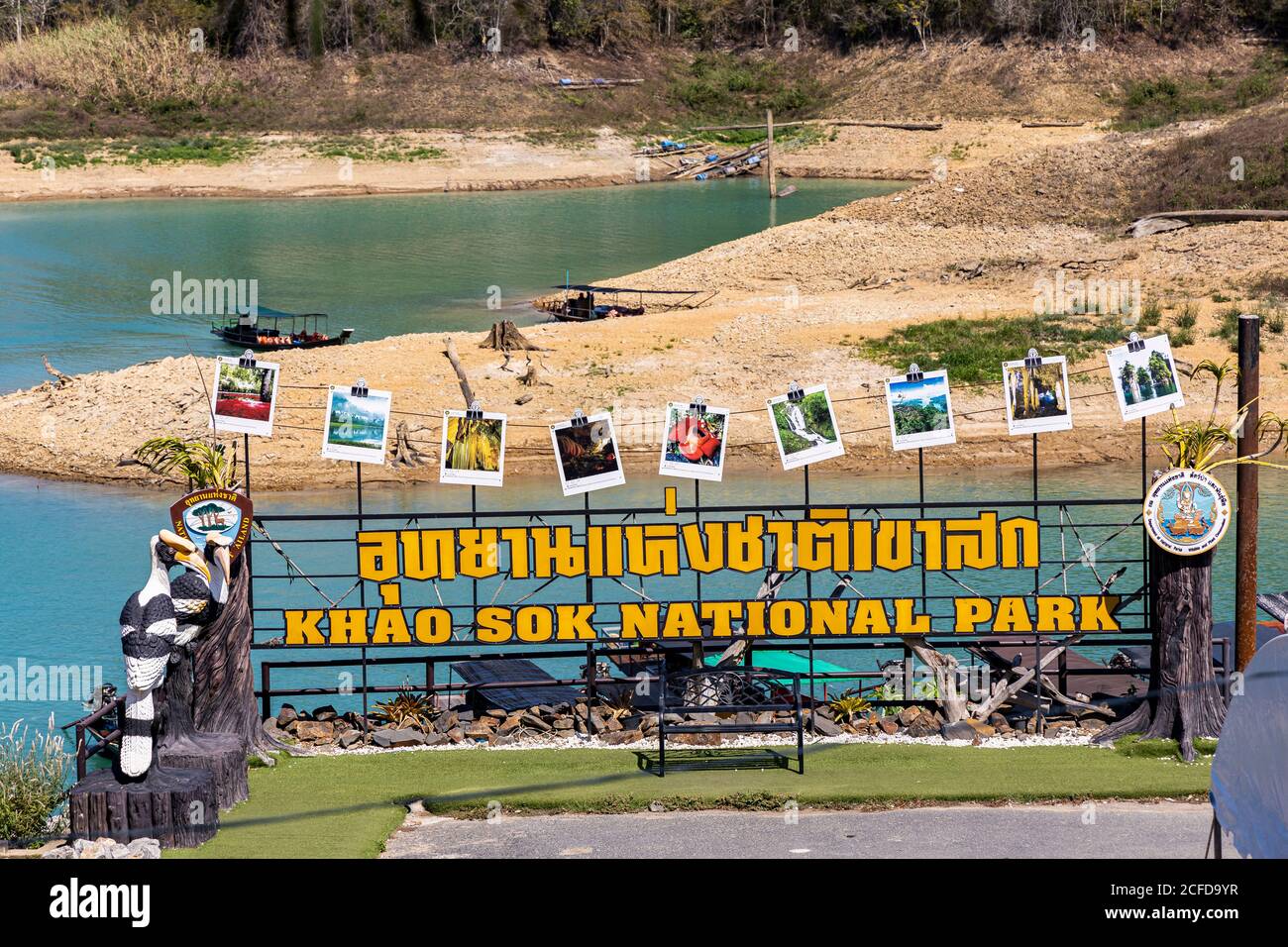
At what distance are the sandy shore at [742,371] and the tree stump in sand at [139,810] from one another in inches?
899

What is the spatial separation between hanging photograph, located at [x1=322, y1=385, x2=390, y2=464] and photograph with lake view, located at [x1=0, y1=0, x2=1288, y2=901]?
0.20 ft

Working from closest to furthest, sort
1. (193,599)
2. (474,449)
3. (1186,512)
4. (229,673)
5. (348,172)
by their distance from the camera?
(193,599) → (229,673) → (1186,512) → (474,449) → (348,172)

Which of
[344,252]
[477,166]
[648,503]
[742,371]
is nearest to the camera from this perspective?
[648,503]

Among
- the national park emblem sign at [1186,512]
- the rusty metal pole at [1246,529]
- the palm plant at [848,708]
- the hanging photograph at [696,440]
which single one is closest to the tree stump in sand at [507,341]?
the hanging photograph at [696,440]

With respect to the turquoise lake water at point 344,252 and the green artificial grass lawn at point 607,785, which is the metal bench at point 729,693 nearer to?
the green artificial grass lawn at point 607,785

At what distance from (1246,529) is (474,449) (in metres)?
10.4

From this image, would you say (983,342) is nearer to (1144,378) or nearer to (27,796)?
(1144,378)

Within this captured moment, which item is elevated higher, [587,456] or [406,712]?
[587,456]

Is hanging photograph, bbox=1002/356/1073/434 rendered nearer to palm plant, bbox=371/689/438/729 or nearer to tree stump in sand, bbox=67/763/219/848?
palm plant, bbox=371/689/438/729

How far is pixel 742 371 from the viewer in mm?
43688

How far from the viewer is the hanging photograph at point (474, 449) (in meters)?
22.1

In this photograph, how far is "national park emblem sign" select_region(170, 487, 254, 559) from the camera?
1941cm

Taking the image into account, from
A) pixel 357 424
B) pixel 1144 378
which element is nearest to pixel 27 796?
pixel 357 424

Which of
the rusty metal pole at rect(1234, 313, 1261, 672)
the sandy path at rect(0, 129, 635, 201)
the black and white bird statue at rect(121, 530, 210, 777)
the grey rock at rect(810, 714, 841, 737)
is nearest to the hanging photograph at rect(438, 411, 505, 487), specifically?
the black and white bird statue at rect(121, 530, 210, 777)
